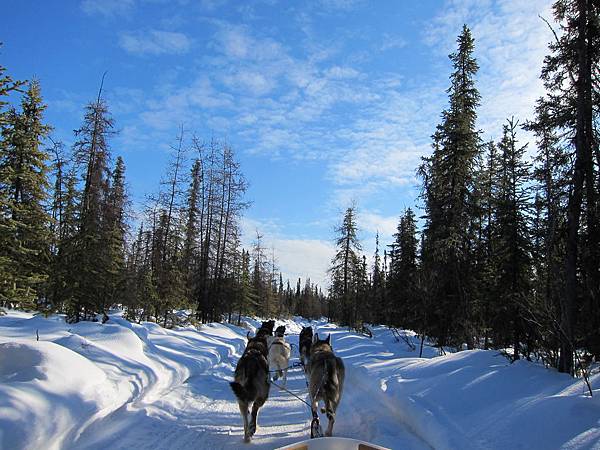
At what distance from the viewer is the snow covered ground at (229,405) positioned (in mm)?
4973

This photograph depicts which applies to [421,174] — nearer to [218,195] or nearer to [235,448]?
[218,195]

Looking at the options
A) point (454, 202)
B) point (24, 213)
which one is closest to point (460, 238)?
point (454, 202)

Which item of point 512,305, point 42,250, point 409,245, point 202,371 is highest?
point 409,245

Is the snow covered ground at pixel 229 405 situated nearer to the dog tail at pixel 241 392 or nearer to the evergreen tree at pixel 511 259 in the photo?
the dog tail at pixel 241 392

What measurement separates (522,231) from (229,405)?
14611 mm

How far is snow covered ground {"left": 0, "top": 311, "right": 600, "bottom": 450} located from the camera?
196 inches

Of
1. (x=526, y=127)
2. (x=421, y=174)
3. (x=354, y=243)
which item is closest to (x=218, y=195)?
(x=421, y=174)

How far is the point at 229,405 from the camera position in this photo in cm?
838

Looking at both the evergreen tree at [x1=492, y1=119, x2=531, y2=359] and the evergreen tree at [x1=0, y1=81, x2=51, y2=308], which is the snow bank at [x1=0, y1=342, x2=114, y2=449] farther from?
the evergreen tree at [x1=492, y1=119, x2=531, y2=359]

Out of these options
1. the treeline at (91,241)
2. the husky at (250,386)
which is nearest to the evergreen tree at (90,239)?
the treeline at (91,241)

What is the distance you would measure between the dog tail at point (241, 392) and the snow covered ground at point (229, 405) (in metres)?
0.60

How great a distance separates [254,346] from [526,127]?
30.3 feet

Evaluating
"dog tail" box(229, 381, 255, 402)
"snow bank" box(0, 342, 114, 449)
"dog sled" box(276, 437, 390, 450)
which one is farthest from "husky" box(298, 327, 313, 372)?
"dog sled" box(276, 437, 390, 450)

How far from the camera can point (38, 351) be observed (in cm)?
652
